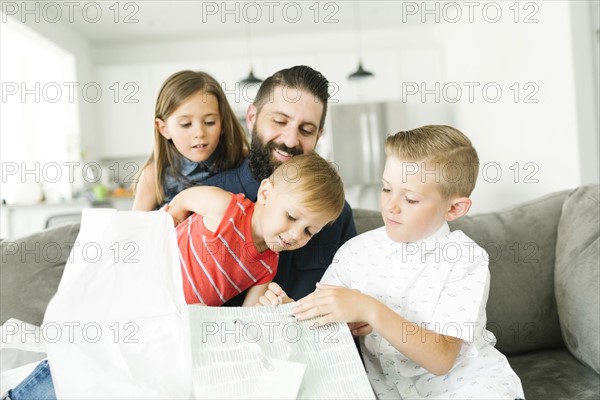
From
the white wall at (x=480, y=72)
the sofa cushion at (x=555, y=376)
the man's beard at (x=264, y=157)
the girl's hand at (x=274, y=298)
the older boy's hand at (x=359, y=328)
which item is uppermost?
the white wall at (x=480, y=72)

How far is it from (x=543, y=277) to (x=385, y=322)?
85cm

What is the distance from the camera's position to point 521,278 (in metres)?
1.69

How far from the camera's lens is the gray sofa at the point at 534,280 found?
152 cm

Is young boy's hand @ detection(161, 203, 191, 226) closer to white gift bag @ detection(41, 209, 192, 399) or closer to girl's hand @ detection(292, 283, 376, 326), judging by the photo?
white gift bag @ detection(41, 209, 192, 399)

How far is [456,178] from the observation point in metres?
1.24

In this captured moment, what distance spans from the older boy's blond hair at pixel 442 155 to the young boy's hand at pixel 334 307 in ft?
1.08

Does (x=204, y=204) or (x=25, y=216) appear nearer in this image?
(x=204, y=204)

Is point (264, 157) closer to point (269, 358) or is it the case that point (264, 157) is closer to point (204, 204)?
point (204, 204)

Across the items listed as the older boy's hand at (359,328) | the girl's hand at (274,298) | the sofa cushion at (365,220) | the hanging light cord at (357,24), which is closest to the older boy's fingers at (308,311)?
the girl's hand at (274,298)

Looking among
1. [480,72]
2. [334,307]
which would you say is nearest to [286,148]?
[334,307]

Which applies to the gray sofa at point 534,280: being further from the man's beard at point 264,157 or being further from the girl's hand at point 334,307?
the girl's hand at point 334,307

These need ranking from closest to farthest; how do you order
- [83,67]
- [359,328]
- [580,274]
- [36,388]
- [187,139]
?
[36,388]
[359,328]
[580,274]
[187,139]
[83,67]

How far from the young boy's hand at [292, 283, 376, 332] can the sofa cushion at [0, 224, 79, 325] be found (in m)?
0.88

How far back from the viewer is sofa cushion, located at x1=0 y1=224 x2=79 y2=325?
1.56 meters
